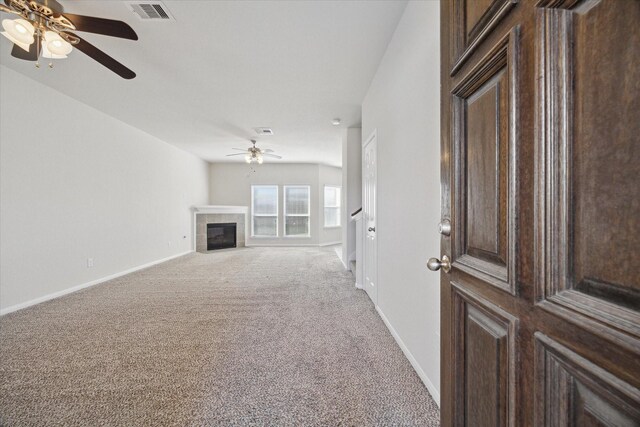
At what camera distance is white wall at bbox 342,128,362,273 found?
4754mm

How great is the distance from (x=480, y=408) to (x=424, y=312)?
0.94 metres

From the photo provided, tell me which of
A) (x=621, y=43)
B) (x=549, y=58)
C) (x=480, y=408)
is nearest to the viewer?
(x=621, y=43)

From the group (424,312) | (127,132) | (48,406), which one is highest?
(127,132)

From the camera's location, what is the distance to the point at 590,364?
1.49ft

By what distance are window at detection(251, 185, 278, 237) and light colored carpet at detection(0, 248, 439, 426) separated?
16.6ft

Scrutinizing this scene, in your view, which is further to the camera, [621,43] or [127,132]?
[127,132]

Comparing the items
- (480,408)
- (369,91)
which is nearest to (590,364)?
(480,408)

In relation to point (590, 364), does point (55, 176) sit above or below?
above

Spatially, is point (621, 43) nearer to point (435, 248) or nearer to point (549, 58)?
point (549, 58)

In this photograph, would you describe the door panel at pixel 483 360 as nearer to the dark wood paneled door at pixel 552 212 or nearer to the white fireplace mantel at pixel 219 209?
the dark wood paneled door at pixel 552 212

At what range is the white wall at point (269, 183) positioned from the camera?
8.45 meters

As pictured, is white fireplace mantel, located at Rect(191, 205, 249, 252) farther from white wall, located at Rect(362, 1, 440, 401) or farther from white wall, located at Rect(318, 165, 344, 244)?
white wall, located at Rect(362, 1, 440, 401)

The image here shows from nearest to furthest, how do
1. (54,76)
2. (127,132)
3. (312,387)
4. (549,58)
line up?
(549,58) → (312,387) → (54,76) → (127,132)

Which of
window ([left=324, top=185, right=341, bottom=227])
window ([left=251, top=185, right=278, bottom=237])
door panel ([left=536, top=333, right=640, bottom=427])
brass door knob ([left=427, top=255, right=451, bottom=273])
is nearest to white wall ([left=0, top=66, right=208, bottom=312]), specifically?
window ([left=251, top=185, right=278, bottom=237])
